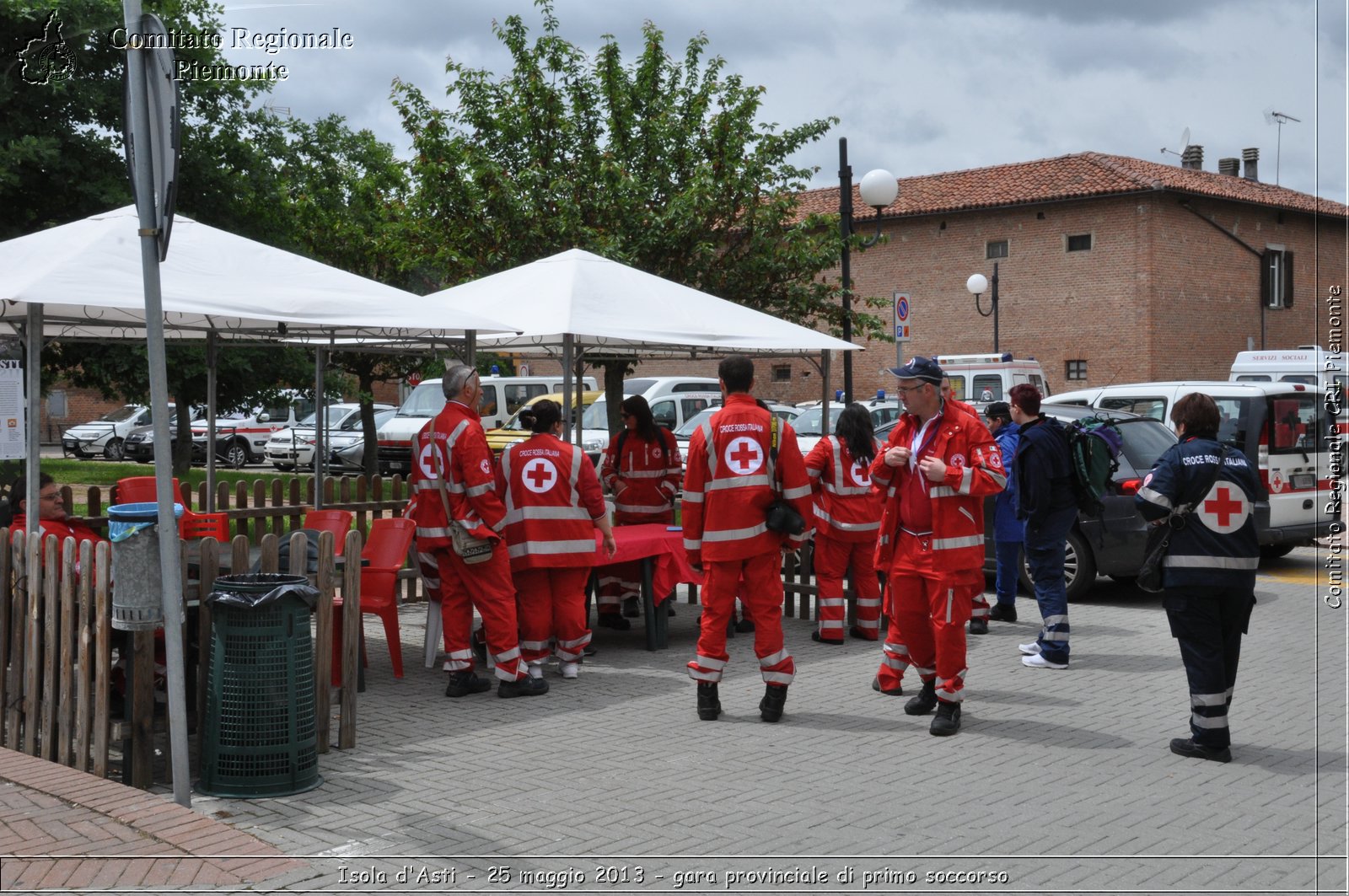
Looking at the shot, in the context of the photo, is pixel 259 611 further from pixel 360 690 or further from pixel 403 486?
pixel 403 486

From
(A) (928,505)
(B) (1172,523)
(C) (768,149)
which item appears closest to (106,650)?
(A) (928,505)

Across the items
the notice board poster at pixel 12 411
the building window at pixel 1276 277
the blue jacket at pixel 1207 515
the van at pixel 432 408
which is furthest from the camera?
the building window at pixel 1276 277

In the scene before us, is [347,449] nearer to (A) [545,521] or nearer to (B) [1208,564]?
(A) [545,521]

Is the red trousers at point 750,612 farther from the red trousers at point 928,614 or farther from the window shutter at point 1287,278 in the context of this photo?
the window shutter at point 1287,278

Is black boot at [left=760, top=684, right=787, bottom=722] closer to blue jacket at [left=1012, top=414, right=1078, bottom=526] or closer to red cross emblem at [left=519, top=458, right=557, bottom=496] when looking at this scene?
red cross emblem at [left=519, top=458, right=557, bottom=496]

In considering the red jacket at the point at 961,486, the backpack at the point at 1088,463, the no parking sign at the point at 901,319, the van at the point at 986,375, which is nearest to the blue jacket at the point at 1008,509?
the backpack at the point at 1088,463

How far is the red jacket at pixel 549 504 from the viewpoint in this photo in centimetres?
789

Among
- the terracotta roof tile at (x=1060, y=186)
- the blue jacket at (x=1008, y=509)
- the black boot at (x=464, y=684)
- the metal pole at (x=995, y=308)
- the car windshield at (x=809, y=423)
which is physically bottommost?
the black boot at (x=464, y=684)

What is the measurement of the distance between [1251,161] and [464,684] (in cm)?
4719

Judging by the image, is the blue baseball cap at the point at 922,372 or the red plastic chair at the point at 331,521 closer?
the blue baseball cap at the point at 922,372

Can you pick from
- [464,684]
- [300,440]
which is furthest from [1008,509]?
[300,440]

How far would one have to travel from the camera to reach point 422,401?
1083 inches

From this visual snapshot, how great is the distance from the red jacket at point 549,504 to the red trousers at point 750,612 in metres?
1.19

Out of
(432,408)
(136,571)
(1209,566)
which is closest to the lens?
(136,571)
